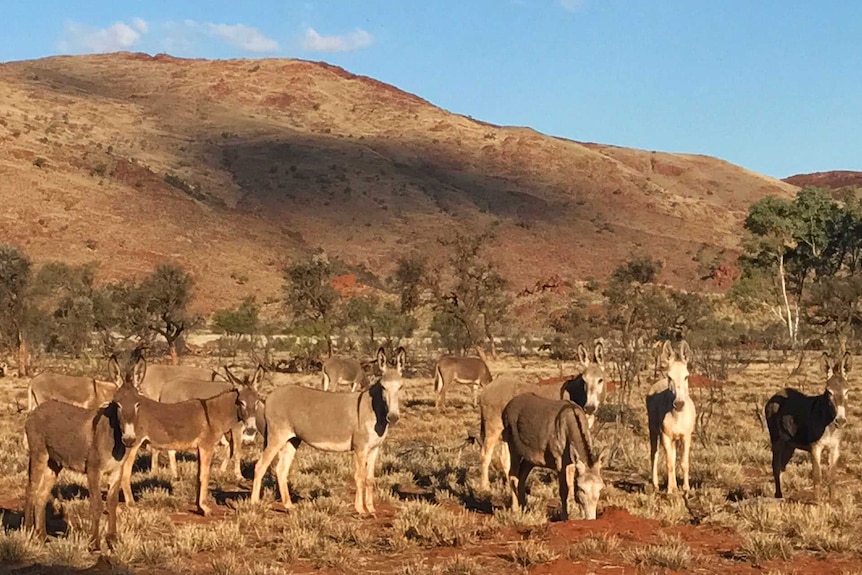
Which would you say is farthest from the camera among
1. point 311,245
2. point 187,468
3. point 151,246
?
point 311,245

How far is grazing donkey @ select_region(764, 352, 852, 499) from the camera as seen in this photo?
12820mm

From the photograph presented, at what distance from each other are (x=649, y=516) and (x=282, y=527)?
16.0 ft

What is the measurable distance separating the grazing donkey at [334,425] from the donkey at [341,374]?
14228mm

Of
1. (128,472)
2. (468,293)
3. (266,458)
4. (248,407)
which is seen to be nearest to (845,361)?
(266,458)

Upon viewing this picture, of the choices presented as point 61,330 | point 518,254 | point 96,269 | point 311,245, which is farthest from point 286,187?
point 61,330

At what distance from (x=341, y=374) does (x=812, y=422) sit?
16990 millimetres

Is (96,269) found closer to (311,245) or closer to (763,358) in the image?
(311,245)

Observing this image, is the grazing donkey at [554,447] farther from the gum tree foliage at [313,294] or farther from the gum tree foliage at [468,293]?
the gum tree foliage at [313,294]

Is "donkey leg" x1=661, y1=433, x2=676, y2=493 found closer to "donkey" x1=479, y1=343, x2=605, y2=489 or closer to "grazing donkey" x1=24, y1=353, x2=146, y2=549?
"donkey" x1=479, y1=343, x2=605, y2=489

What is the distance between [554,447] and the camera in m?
11.8

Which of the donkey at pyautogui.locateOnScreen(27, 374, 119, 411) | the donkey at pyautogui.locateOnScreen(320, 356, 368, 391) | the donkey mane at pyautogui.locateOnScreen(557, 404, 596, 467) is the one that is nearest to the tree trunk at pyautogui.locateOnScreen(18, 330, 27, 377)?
the donkey at pyautogui.locateOnScreen(320, 356, 368, 391)

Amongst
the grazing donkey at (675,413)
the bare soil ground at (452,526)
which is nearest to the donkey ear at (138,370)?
the bare soil ground at (452,526)

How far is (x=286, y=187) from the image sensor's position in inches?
4264

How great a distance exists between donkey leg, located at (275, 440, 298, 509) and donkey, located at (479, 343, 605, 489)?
117 inches
